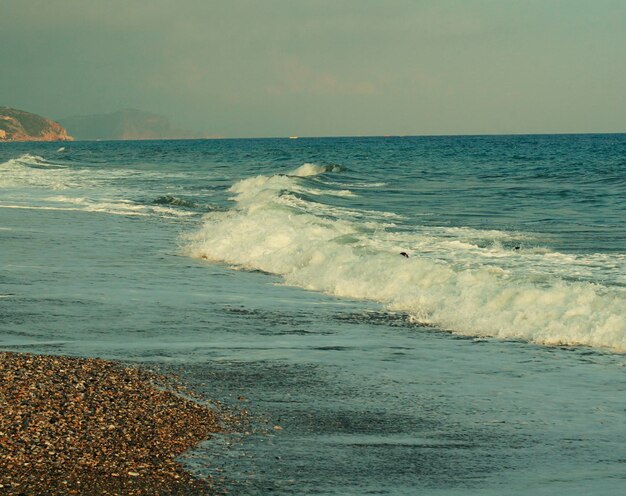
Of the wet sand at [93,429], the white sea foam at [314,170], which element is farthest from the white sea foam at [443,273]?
the white sea foam at [314,170]

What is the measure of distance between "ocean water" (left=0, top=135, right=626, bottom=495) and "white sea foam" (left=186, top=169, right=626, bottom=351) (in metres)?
0.04

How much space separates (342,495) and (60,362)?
3.88 meters

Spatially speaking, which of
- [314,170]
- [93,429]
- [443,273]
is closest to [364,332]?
[443,273]

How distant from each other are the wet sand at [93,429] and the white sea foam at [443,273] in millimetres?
4900

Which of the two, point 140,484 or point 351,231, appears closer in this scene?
point 140,484

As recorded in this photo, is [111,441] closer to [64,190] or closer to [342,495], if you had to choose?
[342,495]

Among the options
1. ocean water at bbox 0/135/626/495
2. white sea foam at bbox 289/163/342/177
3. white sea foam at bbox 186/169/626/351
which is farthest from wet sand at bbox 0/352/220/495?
white sea foam at bbox 289/163/342/177

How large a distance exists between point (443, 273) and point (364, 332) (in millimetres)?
3748

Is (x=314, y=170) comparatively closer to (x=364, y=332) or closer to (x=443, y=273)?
(x=443, y=273)

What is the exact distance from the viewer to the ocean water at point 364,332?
6102 mm

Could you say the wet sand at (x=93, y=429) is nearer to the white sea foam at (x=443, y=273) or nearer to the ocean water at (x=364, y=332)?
the ocean water at (x=364, y=332)

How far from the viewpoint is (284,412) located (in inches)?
283

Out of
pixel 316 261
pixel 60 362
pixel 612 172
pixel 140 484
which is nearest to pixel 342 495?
pixel 140 484

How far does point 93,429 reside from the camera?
248 inches
